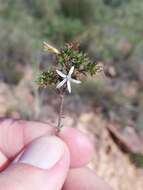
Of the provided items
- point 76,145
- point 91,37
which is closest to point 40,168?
point 76,145

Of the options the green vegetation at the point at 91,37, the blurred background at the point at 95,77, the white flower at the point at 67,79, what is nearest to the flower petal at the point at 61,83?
the white flower at the point at 67,79

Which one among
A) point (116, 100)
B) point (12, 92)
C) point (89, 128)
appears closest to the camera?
point (89, 128)

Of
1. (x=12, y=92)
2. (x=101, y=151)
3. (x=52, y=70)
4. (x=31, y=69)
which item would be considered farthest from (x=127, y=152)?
(x=52, y=70)

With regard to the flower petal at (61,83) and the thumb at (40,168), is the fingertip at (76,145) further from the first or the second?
the flower petal at (61,83)

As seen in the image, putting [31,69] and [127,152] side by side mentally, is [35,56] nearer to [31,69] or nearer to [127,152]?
[31,69]

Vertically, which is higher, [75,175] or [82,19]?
[82,19]

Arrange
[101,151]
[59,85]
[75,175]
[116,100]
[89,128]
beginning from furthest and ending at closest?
1. [116,100]
2. [89,128]
3. [101,151]
4. [75,175]
5. [59,85]

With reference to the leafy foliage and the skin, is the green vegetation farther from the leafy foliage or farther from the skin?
the leafy foliage

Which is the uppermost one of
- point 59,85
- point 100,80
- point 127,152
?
point 59,85
